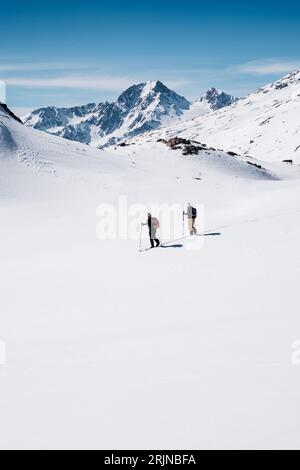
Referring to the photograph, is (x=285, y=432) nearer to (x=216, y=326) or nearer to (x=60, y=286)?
(x=216, y=326)

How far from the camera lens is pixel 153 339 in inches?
354

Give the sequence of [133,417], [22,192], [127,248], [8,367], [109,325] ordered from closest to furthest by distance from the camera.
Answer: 1. [133,417]
2. [8,367]
3. [109,325]
4. [127,248]
5. [22,192]

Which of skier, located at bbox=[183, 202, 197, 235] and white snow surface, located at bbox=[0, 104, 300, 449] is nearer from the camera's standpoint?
white snow surface, located at bbox=[0, 104, 300, 449]

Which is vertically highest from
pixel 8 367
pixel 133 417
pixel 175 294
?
pixel 175 294

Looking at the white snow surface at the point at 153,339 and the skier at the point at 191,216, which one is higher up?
the skier at the point at 191,216

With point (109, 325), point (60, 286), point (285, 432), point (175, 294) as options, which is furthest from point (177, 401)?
point (60, 286)

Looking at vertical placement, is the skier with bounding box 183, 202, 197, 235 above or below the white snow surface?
above

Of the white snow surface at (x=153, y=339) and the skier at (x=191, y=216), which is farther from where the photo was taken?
the skier at (x=191, y=216)

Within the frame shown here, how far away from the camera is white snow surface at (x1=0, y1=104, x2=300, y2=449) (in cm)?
619

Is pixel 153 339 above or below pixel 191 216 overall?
below

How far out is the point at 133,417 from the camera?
252 inches

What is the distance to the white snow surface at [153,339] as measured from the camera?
20.3ft

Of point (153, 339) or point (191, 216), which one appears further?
point (191, 216)

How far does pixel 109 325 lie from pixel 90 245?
35.5 feet
